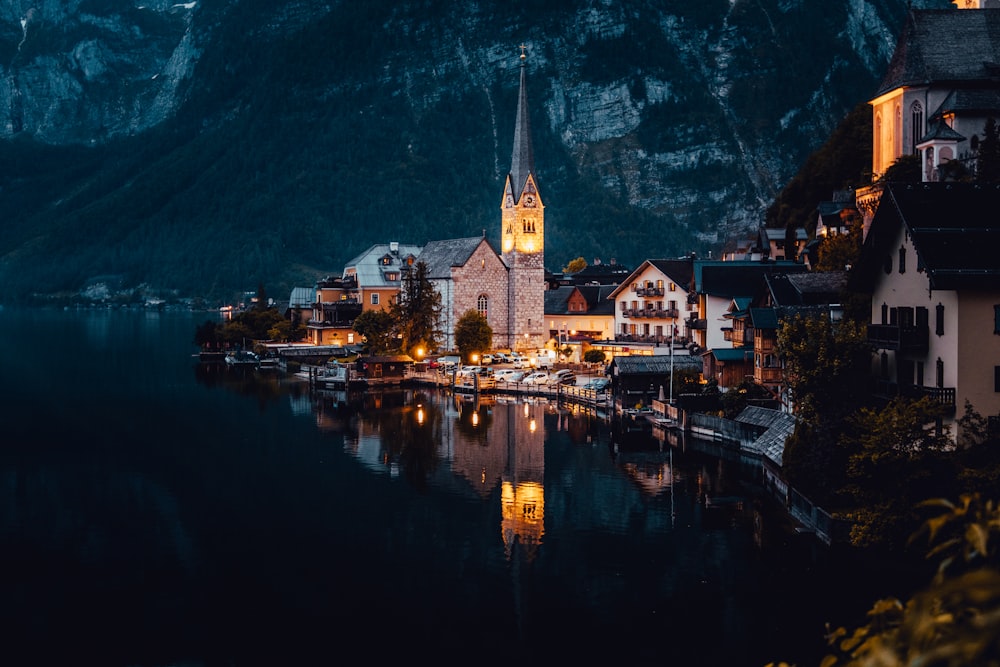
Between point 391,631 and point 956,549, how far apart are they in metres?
13.9

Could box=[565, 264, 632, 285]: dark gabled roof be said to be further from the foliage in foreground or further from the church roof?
the foliage in foreground

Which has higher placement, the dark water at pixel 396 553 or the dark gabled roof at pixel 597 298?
the dark gabled roof at pixel 597 298

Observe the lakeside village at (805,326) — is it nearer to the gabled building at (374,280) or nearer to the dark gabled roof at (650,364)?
the dark gabled roof at (650,364)

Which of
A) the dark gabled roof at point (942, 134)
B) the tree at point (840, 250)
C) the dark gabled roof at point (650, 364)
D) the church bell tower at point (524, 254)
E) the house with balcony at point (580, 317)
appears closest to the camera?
the tree at point (840, 250)

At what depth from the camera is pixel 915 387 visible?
108 feet

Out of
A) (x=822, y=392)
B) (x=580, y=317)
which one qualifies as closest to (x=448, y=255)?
(x=580, y=317)

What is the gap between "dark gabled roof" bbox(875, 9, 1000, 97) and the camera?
6184cm

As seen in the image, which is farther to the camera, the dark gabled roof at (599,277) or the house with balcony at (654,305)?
the dark gabled roof at (599,277)

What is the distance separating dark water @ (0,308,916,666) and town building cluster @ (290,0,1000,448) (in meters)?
7.77

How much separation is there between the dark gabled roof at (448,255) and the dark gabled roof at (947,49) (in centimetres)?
4438

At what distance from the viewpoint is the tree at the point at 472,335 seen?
92.2m

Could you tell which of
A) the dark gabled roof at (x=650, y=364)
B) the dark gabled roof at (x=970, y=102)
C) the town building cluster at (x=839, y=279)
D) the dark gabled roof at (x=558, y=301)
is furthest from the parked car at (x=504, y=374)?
the dark gabled roof at (x=970, y=102)

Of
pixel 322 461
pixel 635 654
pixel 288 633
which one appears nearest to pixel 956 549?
pixel 635 654

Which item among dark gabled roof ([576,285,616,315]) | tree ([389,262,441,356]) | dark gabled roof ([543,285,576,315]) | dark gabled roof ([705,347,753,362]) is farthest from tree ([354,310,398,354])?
dark gabled roof ([705,347,753,362])
